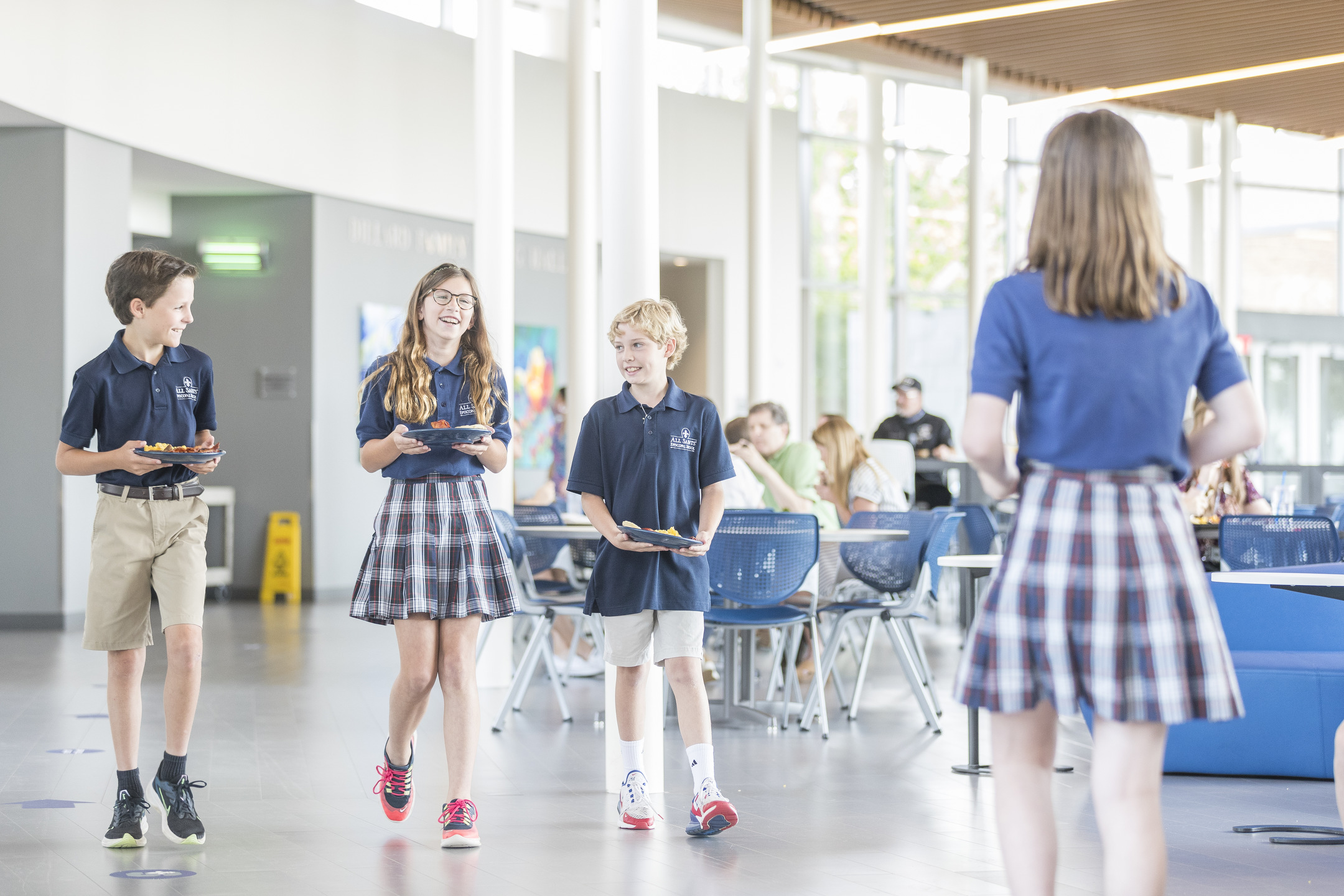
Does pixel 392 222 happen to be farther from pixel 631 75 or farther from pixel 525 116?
pixel 631 75

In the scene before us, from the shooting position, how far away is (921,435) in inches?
469

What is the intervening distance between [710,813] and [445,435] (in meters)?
1.21

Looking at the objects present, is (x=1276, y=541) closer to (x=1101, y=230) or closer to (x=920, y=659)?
(x=920, y=659)

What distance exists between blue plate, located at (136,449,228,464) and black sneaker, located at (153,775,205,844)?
0.81m

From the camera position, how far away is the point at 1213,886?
3256 millimetres

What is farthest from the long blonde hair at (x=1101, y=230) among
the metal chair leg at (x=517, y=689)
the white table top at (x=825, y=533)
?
the metal chair leg at (x=517, y=689)

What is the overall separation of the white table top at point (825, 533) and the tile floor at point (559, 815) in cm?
76

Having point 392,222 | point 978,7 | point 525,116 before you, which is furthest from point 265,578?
point 978,7

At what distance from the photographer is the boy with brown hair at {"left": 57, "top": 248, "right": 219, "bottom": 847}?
3520 millimetres

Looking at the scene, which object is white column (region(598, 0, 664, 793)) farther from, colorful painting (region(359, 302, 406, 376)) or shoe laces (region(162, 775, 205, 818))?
colorful painting (region(359, 302, 406, 376))

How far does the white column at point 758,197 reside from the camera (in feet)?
38.1

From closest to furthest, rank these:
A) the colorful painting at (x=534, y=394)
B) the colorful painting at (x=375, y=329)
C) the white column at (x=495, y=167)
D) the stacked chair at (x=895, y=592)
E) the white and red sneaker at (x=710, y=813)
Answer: the white and red sneaker at (x=710, y=813) → the stacked chair at (x=895, y=592) → the white column at (x=495, y=167) → the colorful painting at (x=375, y=329) → the colorful painting at (x=534, y=394)

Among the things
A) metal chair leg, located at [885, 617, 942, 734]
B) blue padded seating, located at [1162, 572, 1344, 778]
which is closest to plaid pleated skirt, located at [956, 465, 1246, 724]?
blue padded seating, located at [1162, 572, 1344, 778]

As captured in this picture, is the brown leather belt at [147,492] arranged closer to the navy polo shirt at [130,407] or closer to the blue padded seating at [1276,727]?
the navy polo shirt at [130,407]
